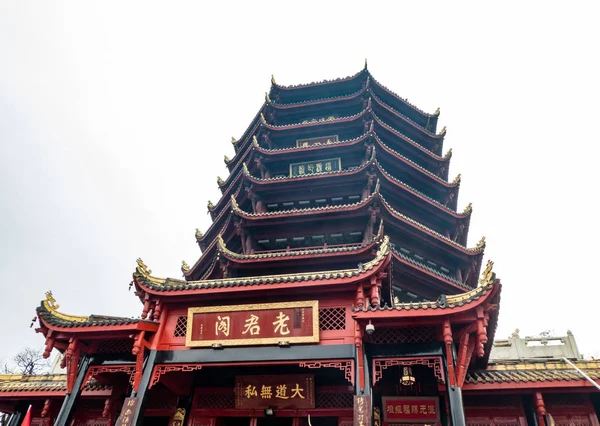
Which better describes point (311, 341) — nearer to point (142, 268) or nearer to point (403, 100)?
point (142, 268)

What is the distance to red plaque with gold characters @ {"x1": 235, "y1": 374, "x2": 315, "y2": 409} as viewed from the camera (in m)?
10.0

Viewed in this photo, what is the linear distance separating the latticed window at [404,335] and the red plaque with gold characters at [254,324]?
1329mm

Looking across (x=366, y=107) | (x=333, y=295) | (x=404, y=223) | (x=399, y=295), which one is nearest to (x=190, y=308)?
(x=333, y=295)

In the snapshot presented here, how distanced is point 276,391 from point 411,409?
11.1ft

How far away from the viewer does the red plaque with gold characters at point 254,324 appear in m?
8.68

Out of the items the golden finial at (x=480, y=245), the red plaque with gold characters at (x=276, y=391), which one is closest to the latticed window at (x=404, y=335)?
the red plaque with gold characters at (x=276, y=391)

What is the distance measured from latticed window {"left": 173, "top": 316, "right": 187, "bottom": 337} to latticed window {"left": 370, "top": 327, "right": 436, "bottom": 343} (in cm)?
444

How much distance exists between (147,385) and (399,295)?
7947 millimetres

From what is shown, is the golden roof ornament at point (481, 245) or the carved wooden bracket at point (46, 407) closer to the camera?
the carved wooden bracket at point (46, 407)

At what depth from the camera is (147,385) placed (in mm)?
8734

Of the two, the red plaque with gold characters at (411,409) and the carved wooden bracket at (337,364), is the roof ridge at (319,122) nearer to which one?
the red plaque with gold characters at (411,409)

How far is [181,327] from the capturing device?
9562 mm

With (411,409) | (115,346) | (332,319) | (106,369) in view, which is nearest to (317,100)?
(332,319)

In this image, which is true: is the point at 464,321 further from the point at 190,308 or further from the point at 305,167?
the point at 305,167
